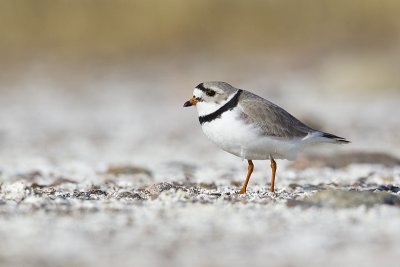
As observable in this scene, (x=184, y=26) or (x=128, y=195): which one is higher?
(x=184, y=26)

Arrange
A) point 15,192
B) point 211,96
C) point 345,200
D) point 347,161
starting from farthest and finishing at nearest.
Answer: point 347,161
point 211,96
point 15,192
point 345,200

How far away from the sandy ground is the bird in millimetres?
349

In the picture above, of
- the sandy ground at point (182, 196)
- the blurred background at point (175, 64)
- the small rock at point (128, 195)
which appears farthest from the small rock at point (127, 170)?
the blurred background at point (175, 64)

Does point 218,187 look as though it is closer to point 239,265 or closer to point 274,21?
point 239,265

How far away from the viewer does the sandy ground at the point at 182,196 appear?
3.73 m

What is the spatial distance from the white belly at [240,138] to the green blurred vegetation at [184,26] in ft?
57.7

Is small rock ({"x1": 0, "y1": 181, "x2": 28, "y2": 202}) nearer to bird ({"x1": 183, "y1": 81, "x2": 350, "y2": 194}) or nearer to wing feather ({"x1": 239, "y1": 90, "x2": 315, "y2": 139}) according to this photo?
bird ({"x1": 183, "y1": 81, "x2": 350, "y2": 194})

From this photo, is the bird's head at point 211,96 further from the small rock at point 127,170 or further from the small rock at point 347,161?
the small rock at point 347,161

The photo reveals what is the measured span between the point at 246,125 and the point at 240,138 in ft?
0.37

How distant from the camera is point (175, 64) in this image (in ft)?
73.6

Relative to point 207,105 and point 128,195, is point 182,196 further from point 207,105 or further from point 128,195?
point 207,105

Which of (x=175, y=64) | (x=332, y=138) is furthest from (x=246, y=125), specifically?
(x=175, y=64)

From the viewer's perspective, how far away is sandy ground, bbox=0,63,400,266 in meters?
3.73

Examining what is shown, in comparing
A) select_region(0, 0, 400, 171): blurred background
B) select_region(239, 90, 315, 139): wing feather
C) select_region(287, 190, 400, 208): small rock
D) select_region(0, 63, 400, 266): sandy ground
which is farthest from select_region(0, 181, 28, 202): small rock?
select_region(0, 0, 400, 171): blurred background
